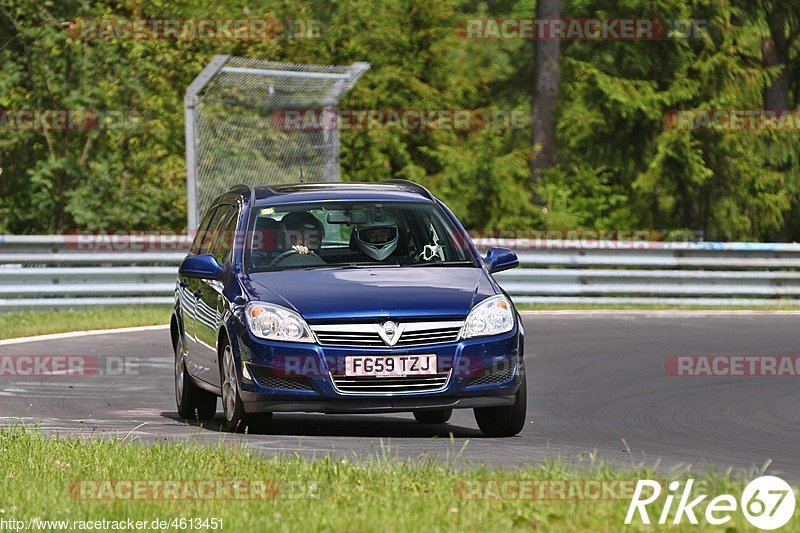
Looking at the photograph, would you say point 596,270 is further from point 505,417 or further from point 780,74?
point 505,417

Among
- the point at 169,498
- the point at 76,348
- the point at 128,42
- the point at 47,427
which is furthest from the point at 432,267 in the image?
the point at 128,42

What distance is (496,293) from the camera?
36.0 ft

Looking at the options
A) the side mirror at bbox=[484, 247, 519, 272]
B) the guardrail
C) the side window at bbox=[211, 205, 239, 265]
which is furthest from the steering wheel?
the guardrail

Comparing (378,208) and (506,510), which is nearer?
(506,510)

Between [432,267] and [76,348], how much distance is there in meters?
8.02

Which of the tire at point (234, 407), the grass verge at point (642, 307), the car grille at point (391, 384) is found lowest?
the grass verge at point (642, 307)

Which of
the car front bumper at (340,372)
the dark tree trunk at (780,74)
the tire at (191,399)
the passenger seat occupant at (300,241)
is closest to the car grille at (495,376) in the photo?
the car front bumper at (340,372)

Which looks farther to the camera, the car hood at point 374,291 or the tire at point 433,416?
the tire at point 433,416

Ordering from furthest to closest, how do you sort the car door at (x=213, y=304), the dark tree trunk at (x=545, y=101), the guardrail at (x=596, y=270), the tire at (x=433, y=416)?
the dark tree trunk at (x=545, y=101) → the guardrail at (x=596, y=270) → the tire at (x=433, y=416) → the car door at (x=213, y=304)

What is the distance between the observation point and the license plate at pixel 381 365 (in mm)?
10508

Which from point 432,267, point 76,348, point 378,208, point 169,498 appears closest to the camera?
point 169,498

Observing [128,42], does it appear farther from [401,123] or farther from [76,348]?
[76,348]

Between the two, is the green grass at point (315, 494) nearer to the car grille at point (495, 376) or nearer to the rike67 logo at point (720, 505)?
the rike67 logo at point (720, 505)

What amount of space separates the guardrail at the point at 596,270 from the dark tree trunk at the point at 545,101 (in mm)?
9158
